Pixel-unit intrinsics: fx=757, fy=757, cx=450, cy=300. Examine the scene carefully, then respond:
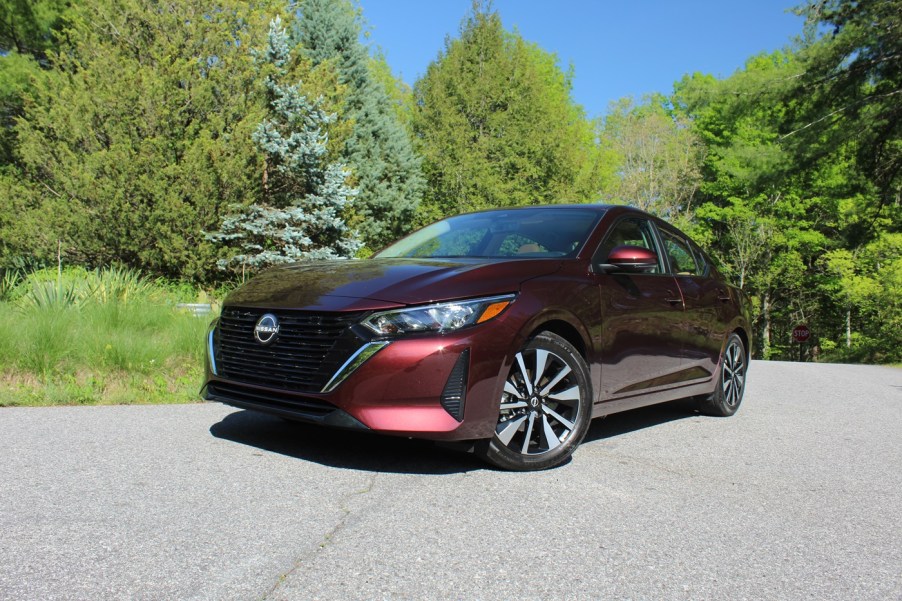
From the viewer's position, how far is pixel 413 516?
3.36 metres

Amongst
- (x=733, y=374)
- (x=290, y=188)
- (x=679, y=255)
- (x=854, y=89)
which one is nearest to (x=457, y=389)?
(x=679, y=255)

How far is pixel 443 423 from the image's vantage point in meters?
3.81

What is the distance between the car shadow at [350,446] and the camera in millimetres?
4246

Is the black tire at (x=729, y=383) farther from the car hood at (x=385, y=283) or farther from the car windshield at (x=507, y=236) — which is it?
the car hood at (x=385, y=283)

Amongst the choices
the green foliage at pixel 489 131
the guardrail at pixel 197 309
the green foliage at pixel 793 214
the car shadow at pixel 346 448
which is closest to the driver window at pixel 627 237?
the car shadow at pixel 346 448

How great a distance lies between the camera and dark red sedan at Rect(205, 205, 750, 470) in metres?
3.80

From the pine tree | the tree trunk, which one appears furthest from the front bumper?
the tree trunk

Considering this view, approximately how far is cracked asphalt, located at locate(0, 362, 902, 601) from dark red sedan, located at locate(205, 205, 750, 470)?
339 mm

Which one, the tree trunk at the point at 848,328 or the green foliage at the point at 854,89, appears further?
the tree trunk at the point at 848,328

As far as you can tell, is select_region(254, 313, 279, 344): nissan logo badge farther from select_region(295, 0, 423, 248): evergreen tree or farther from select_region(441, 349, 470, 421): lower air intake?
select_region(295, 0, 423, 248): evergreen tree

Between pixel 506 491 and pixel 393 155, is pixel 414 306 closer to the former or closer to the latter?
pixel 506 491

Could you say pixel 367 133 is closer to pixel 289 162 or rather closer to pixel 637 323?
pixel 289 162

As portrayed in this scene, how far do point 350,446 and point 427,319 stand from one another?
1.24 metres

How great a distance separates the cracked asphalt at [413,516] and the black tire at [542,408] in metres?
0.16
